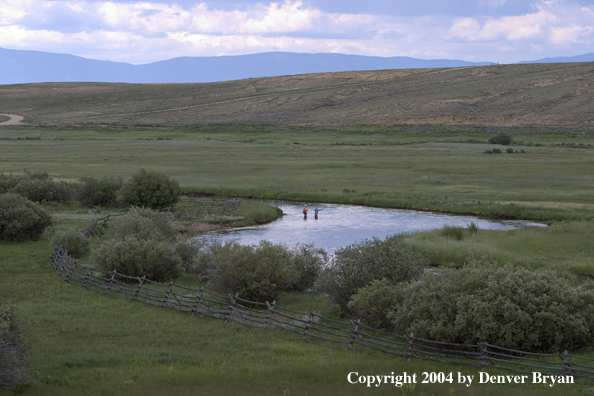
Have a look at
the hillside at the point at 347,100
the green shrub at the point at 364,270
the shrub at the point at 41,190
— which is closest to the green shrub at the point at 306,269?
the green shrub at the point at 364,270

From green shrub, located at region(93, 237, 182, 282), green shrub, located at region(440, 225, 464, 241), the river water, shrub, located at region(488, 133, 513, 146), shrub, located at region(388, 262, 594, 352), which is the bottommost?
the river water

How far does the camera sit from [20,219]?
2838 cm

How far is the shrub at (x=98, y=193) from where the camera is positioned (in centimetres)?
4156

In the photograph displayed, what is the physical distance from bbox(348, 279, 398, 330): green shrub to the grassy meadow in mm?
2025

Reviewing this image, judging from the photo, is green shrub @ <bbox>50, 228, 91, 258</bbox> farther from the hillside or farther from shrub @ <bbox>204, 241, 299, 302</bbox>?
the hillside

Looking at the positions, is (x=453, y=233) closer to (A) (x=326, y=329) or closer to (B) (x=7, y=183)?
(A) (x=326, y=329)

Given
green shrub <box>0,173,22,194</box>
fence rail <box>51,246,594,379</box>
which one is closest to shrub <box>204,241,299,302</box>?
fence rail <box>51,246,594,379</box>

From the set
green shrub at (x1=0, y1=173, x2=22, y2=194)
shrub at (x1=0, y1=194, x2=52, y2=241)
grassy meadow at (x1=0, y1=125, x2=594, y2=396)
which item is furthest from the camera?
green shrub at (x1=0, y1=173, x2=22, y2=194)

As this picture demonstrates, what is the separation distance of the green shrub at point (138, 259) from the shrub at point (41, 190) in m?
19.1

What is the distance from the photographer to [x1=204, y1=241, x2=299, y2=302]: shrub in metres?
19.2

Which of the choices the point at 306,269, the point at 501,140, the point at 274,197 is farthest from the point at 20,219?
the point at 501,140

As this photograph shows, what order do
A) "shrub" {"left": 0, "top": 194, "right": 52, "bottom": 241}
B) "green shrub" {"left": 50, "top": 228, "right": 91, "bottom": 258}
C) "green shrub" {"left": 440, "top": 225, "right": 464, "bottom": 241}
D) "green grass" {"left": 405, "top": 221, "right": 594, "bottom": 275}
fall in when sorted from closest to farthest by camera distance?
"green grass" {"left": 405, "top": 221, "right": 594, "bottom": 275} < "green shrub" {"left": 50, "top": 228, "right": 91, "bottom": 258} < "shrub" {"left": 0, "top": 194, "right": 52, "bottom": 241} < "green shrub" {"left": 440, "top": 225, "right": 464, "bottom": 241}

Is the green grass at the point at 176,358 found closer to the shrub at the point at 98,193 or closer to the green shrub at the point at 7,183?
the shrub at the point at 98,193

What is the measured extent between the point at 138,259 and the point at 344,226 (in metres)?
15.2
